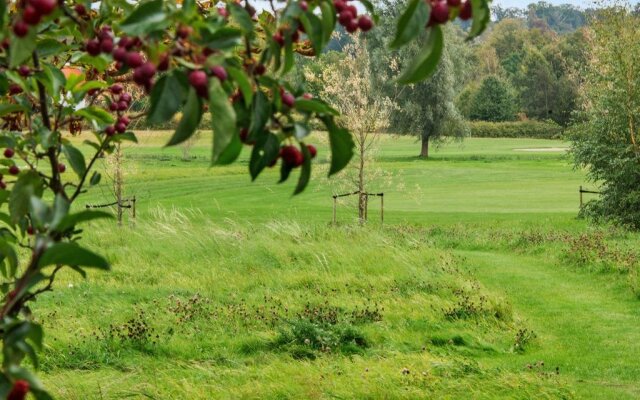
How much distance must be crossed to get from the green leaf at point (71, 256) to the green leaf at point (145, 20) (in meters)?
0.39

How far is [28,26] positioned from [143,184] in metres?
33.4

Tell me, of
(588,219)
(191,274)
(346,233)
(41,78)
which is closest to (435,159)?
(588,219)

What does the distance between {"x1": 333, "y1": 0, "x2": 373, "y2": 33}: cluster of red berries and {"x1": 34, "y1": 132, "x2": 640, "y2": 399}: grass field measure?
418 centimetres

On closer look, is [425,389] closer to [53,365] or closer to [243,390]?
[243,390]

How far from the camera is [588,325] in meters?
9.59

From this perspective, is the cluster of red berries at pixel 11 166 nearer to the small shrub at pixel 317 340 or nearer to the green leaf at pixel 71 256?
the green leaf at pixel 71 256

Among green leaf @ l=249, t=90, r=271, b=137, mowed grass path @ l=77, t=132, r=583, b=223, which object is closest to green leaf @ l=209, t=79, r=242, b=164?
green leaf @ l=249, t=90, r=271, b=137

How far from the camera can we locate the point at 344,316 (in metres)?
8.93

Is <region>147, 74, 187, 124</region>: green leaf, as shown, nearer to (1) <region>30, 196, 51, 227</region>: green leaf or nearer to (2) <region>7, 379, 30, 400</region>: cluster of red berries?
(1) <region>30, 196, 51, 227</region>: green leaf

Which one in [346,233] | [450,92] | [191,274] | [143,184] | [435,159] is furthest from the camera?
[435,159]

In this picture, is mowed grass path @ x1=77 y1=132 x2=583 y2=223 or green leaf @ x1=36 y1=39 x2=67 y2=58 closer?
green leaf @ x1=36 y1=39 x2=67 y2=58

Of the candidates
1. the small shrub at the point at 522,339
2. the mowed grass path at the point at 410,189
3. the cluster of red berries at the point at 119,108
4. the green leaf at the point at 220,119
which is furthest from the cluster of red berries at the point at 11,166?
the mowed grass path at the point at 410,189

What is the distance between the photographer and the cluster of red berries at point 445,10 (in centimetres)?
161

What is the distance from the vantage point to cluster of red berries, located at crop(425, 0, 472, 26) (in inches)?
63.3
